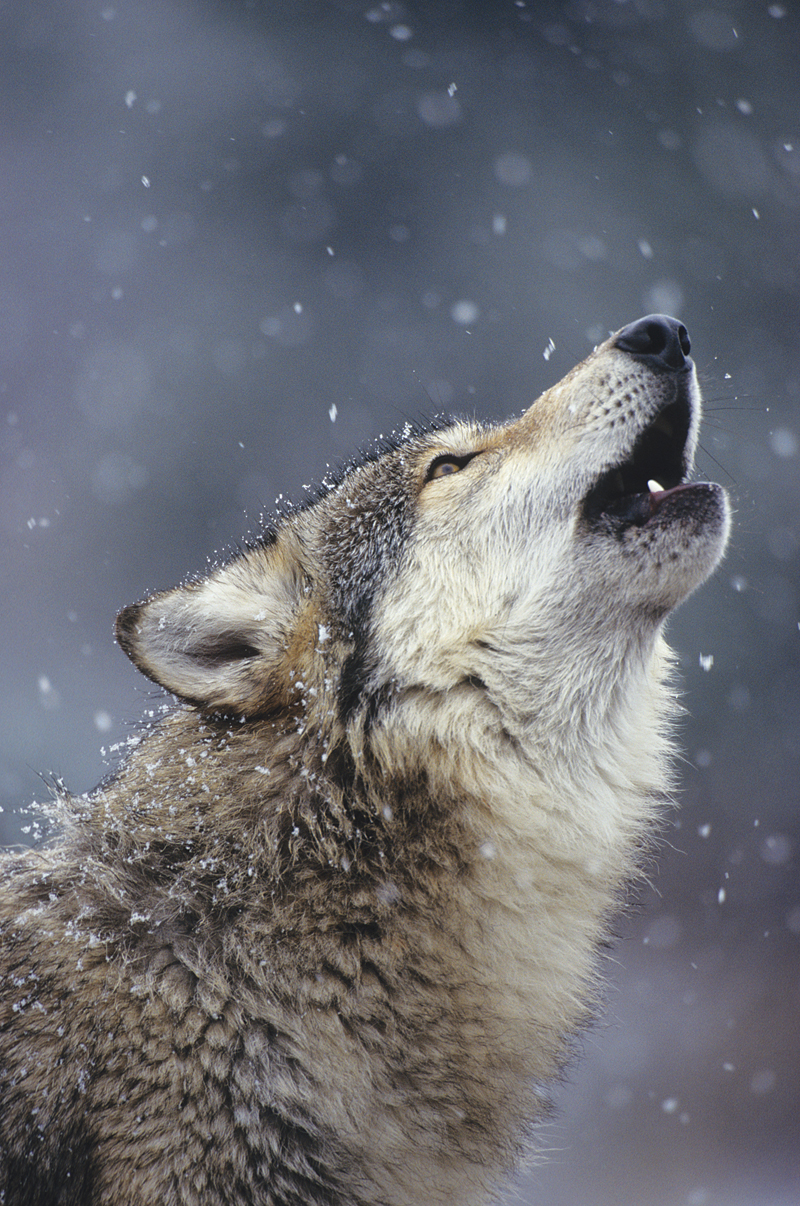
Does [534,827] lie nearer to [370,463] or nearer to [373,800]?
[373,800]

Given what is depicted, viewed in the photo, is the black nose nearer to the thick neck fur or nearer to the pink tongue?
the pink tongue

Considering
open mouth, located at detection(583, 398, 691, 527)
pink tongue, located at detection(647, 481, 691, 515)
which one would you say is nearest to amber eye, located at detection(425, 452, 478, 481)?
open mouth, located at detection(583, 398, 691, 527)

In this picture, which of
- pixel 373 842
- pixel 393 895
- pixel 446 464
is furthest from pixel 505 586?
pixel 393 895

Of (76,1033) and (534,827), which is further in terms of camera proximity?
(534,827)

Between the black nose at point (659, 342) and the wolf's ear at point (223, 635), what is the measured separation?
149 centimetres

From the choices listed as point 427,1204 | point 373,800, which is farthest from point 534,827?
point 427,1204

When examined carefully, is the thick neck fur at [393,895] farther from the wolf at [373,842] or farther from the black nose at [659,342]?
the black nose at [659,342]

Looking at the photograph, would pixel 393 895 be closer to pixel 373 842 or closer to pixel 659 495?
pixel 373 842

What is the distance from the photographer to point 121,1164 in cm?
217

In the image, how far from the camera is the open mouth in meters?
2.91

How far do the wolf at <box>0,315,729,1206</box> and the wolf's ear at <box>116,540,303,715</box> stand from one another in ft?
0.04

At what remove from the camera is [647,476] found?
313 cm

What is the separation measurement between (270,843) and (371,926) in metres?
0.39

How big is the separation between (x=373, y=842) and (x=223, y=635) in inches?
37.3
